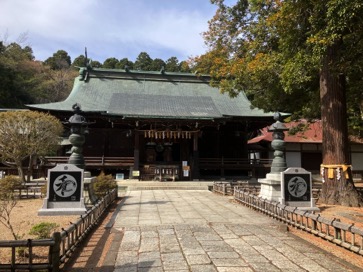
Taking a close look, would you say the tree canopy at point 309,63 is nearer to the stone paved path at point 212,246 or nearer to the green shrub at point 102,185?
the stone paved path at point 212,246

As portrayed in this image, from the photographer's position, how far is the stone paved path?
176 inches

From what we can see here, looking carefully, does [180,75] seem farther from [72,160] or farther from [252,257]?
[252,257]

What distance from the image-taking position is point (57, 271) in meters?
4.24

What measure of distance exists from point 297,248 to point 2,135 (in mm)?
13791

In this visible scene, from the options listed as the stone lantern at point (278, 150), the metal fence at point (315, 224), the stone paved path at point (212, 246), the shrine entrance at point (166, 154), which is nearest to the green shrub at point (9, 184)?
the stone paved path at point (212, 246)

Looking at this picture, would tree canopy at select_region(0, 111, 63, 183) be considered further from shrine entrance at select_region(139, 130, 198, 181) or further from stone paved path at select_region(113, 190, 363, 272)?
stone paved path at select_region(113, 190, 363, 272)

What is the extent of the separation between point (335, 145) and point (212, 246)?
7.73 meters

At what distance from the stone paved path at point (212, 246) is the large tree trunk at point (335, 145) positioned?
402 centimetres


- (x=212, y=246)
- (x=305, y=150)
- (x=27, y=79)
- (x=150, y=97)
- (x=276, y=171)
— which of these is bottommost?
(x=212, y=246)

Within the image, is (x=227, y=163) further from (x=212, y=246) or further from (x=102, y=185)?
(x=212, y=246)

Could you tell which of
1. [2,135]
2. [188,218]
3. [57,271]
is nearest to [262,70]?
[188,218]

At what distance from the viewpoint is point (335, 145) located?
11086 millimetres

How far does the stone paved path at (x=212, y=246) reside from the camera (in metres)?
4.48

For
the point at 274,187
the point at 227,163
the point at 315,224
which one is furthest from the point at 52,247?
the point at 227,163
